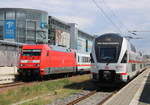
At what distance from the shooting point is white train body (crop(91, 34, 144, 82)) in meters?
16.0

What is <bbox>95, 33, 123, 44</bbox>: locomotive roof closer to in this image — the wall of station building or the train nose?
the train nose

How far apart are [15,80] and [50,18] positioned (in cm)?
3348

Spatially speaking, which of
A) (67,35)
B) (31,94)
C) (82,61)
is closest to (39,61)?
(31,94)

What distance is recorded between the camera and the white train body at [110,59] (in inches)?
631

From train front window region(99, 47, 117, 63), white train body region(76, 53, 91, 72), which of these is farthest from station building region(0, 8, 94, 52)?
train front window region(99, 47, 117, 63)

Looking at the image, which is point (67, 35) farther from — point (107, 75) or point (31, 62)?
point (107, 75)

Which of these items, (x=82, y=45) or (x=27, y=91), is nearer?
(x=27, y=91)

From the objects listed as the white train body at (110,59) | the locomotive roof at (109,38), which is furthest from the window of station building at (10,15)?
the white train body at (110,59)

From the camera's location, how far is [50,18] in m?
55.8

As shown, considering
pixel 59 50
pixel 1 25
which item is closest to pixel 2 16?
pixel 1 25

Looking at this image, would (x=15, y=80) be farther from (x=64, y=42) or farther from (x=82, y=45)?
(x=82, y=45)

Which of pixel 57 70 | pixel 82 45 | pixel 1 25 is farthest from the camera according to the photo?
pixel 82 45

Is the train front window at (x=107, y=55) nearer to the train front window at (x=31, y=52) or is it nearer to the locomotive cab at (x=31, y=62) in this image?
the locomotive cab at (x=31, y=62)

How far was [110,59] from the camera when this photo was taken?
16.2 metres
